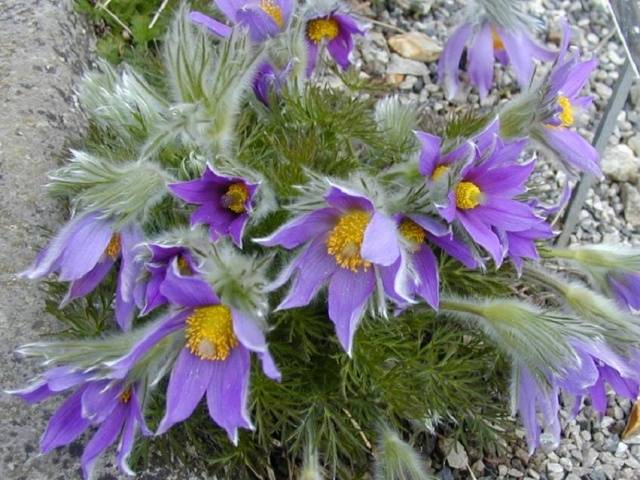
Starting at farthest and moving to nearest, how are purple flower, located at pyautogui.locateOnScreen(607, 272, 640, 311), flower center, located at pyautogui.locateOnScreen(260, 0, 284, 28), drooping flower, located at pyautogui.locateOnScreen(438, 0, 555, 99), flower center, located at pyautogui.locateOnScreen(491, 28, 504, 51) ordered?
flower center, located at pyautogui.locateOnScreen(491, 28, 504, 51), drooping flower, located at pyautogui.locateOnScreen(438, 0, 555, 99), flower center, located at pyautogui.locateOnScreen(260, 0, 284, 28), purple flower, located at pyautogui.locateOnScreen(607, 272, 640, 311)

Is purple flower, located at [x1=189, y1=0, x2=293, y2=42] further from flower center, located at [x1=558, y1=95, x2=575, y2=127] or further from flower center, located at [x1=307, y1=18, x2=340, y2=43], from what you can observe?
flower center, located at [x1=558, y1=95, x2=575, y2=127]

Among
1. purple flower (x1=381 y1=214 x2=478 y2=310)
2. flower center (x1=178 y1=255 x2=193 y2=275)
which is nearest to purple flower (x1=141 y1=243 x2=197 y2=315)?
flower center (x1=178 y1=255 x2=193 y2=275)

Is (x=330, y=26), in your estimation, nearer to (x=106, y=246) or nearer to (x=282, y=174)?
(x=282, y=174)

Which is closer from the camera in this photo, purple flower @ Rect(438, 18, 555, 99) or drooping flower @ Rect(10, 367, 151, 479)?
drooping flower @ Rect(10, 367, 151, 479)

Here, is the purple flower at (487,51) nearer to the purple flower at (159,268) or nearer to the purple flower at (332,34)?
the purple flower at (332,34)

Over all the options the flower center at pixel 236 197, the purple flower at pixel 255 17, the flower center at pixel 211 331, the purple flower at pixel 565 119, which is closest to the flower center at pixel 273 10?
the purple flower at pixel 255 17

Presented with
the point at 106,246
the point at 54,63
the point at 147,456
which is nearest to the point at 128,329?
the point at 106,246

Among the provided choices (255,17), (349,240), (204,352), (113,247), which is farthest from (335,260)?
(255,17)

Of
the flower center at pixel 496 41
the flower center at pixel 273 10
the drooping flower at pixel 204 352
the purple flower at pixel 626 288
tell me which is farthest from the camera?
the flower center at pixel 496 41
